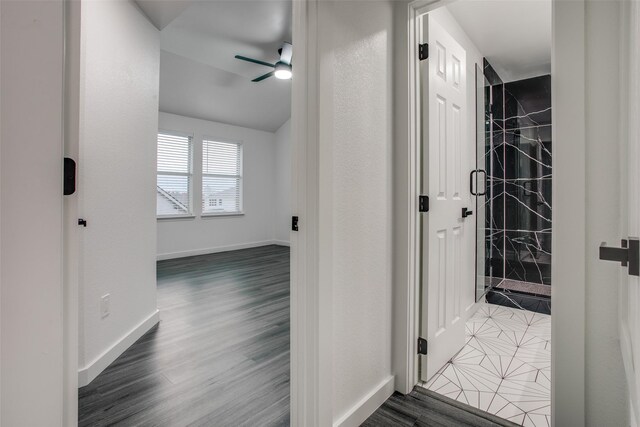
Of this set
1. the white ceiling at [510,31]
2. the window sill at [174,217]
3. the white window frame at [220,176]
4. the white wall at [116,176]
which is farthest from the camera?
the white window frame at [220,176]

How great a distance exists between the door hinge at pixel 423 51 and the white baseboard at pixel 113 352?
259 cm

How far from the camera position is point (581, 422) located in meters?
1.22

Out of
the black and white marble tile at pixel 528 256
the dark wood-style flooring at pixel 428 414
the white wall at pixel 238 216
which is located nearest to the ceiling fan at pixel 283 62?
the white wall at pixel 238 216

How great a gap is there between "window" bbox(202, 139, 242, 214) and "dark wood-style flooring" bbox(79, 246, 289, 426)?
2815mm

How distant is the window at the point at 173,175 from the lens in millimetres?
5414

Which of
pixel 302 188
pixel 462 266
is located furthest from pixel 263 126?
pixel 302 188

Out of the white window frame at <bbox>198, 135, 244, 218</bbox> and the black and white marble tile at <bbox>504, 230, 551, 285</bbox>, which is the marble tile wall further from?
the white window frame at <bbox>198, 135, 244, 218</bbox>

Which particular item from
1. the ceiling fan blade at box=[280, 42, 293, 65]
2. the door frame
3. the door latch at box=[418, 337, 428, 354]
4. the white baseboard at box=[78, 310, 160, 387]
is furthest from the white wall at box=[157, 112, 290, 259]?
the door frame

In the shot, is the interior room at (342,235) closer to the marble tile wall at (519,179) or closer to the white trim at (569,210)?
the white trim at (569,210)

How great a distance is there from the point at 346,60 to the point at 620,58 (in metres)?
1.00

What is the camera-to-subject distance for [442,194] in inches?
76.7

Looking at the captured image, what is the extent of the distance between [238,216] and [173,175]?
1.47m

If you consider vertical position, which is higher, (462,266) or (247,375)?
(462,266)

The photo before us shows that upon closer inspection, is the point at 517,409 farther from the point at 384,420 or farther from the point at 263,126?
the point at 263,126
